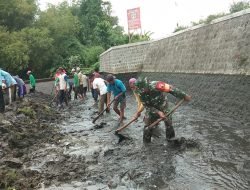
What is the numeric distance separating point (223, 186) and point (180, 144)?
2.77m

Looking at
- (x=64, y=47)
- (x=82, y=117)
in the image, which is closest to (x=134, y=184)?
(x=82, y=117)

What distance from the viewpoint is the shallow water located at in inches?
279

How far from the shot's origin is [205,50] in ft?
54.1

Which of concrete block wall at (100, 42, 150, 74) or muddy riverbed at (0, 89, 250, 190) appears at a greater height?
concrete block wall at (100, 42, 150, 74)

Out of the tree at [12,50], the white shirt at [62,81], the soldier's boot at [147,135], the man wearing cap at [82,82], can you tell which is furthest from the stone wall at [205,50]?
the tree at [12,50]

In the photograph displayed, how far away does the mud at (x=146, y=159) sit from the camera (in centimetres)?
711

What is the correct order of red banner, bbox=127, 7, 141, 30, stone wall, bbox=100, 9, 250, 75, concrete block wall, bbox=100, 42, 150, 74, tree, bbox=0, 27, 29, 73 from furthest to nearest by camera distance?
tree, bbox=0, 27, 29, 73 → red banner, bbox=127, 7, 141, 30 → concrete block wall, bbox=100, 42, 150, 74 → stone wall, bbox=100, 9, 250, 75

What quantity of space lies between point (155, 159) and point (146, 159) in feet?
0.66

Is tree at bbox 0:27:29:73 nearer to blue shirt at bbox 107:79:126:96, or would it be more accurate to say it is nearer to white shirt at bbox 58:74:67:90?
white shirt at bbox 58:74:67:90

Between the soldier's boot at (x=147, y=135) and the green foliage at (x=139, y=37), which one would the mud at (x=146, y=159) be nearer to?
the soldier's boot at (x=147, y=135)

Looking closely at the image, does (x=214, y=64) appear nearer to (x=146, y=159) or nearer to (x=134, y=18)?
(x=146, y=159)

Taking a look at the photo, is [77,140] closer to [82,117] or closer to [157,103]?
[157,103]

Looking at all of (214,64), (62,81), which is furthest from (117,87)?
(62,81)

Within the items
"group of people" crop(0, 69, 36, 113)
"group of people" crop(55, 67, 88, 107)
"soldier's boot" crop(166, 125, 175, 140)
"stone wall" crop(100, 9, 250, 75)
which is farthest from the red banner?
"soldier's boot" crop(166, 125, 175, 140)
